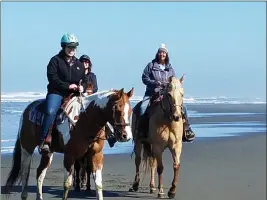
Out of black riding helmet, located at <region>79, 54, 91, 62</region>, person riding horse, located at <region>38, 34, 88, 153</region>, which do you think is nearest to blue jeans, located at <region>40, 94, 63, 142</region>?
person riding horse, located at <region>38, 34, 88, 153</region>

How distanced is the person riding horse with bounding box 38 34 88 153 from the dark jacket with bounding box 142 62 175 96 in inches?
95.0

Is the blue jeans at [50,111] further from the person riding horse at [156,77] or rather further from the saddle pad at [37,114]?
the person riding horse at [156,77]

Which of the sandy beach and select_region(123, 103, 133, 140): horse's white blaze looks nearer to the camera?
select_region(123, 103, 133, 140): horse's white blaze

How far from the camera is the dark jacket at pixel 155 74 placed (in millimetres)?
11414

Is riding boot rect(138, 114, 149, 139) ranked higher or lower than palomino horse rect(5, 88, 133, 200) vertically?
lower

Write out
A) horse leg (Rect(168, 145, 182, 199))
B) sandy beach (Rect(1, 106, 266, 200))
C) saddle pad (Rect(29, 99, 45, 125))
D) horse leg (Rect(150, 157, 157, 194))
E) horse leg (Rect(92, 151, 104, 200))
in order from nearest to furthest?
1. horse leg (Rect(92, 151, 104, 200))
2. saddle pad (Rect(29, 99, 45, 125))
3. horse leg (Rect(168, 145, 182, 199))
4. sandy beach (Rect(1, 106, 266, 200))
5. horse leg (Rect(150, 157, 157, 194))

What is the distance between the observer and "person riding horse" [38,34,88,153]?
354 inches

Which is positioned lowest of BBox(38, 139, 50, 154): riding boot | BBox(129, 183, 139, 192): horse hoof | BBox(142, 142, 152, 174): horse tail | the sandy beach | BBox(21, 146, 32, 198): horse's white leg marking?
the sandy beach

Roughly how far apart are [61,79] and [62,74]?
86 millimetres

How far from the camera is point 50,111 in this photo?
898 cm

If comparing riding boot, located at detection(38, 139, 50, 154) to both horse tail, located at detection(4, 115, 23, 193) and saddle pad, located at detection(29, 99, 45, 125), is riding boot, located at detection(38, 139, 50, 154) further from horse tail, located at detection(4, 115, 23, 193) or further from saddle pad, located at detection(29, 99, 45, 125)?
horse tail, located at detection(4, 115, 23, 193)

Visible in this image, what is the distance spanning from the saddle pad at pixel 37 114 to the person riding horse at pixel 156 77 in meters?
2.39

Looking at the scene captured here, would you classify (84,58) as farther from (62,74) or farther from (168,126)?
(62,74)

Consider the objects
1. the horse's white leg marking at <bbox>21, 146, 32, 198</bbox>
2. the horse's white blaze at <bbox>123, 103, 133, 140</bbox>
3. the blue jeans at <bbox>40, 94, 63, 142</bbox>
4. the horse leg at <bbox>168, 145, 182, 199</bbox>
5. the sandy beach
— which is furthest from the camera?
the sandy beach
